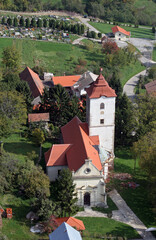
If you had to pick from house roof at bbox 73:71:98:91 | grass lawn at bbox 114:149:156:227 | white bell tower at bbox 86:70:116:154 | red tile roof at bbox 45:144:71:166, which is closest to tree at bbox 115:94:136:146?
grass lawn at bbox 114:149:156:227

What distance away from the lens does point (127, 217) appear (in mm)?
43219

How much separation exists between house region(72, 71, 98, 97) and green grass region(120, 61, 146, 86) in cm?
1616

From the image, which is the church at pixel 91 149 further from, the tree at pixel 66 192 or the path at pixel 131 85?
the path at pixel 131 85

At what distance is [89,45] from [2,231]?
81751 millimetres

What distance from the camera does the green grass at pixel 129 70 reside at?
317ft

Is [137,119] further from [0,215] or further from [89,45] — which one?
[89,45]

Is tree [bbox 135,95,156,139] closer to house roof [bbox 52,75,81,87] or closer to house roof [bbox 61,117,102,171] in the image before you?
house roof [bbox 61,117,102,171]

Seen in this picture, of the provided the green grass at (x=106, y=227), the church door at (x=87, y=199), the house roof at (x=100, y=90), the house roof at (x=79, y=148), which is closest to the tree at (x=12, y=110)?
the house roof at (x=79, y=148)

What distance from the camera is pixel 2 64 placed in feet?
297

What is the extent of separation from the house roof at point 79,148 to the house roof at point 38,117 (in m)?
11.6

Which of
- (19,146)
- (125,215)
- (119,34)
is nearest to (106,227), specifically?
(125,215)

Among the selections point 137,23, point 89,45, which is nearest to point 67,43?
point 89,45

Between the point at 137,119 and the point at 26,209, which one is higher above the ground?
the point at 137,119

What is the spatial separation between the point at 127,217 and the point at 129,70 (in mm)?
64479
